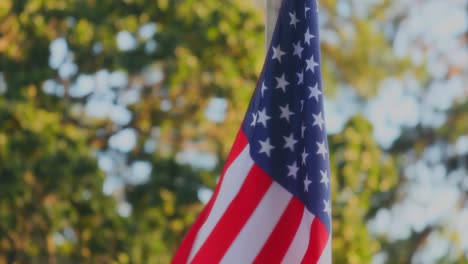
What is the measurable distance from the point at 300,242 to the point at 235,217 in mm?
311

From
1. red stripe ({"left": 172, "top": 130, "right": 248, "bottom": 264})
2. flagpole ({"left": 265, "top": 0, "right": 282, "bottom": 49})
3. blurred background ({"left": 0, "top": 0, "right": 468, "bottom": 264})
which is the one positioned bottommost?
red stripe ({"left": 172, "top": 130, "right": 248, "bottom": 264})

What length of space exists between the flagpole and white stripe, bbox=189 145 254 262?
0.54 meters

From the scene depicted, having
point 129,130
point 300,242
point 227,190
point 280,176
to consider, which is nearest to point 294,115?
point 280,176

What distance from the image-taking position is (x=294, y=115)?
460 centimetres

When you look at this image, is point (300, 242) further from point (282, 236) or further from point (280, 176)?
point (280, 176)

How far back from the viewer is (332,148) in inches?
566

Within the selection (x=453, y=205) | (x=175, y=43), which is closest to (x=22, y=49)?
(x=175, y=43)

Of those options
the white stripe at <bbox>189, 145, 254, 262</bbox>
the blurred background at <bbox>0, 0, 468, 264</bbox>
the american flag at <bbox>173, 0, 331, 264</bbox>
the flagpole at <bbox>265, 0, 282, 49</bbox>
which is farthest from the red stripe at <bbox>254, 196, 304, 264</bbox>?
the blurred background at <bbox>0, 0, 468, 264</bbox>

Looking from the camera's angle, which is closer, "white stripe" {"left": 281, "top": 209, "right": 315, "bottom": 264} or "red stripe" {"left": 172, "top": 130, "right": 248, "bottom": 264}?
"white stripe" {"left": 281, "top": 209, "right": 315, "bottom": 264}

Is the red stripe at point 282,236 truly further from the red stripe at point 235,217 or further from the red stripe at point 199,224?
the red stripe at point 199,224

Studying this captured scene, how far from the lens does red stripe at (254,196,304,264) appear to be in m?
4.49

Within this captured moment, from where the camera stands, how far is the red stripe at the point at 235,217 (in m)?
4.50

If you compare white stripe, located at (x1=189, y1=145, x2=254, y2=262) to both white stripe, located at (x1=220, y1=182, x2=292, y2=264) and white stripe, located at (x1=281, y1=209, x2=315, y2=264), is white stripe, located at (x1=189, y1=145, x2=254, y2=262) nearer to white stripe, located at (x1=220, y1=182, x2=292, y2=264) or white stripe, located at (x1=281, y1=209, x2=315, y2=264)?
white stripe, located at (x1=220, y1=182, x2=292, y2=264)

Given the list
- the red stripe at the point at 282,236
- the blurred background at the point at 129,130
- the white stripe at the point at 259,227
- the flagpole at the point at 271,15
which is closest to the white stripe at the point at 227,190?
the white stripe at the point at 259,227
